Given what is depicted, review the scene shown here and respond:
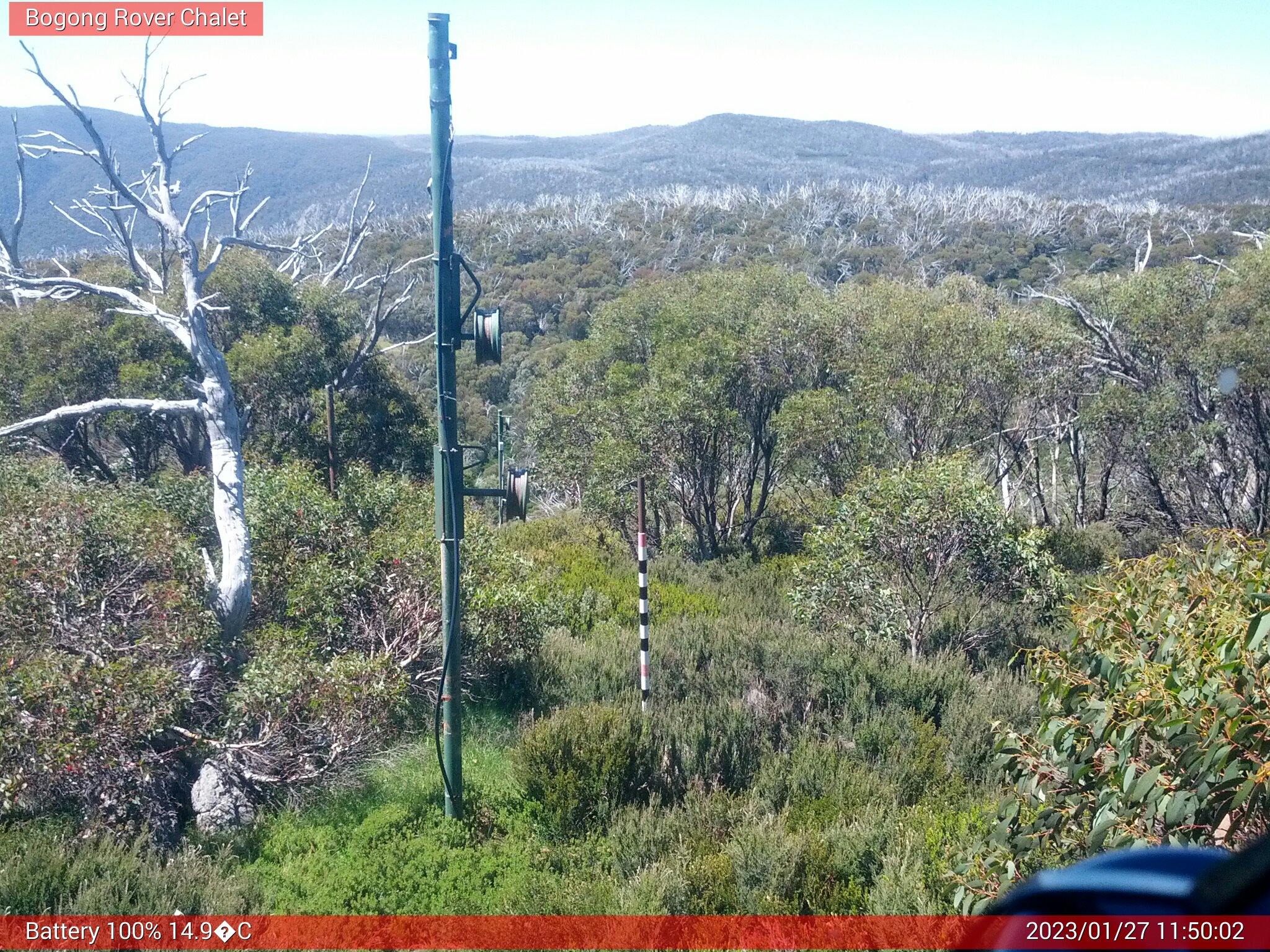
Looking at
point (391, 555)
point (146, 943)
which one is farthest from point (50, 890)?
point (391, 555)

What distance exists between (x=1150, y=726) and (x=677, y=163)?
137 metres

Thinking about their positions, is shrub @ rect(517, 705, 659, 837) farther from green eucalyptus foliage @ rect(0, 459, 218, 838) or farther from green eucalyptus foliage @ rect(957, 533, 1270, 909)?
green eucalyptus foliage @ rect(957, 533, 1270, 909)

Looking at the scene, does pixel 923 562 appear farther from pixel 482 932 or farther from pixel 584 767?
pixel 482 932

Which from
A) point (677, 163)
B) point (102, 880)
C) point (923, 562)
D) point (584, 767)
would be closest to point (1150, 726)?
point (584, 767)

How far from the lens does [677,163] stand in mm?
132375

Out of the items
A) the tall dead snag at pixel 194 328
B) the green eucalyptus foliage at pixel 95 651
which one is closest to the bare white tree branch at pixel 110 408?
the tall dead snag at pixel 194 328

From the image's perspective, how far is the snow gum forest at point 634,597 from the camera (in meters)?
4.82

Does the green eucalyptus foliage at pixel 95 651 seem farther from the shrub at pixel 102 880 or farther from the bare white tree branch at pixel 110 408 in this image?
the bare white tree branch at pixel 110 408

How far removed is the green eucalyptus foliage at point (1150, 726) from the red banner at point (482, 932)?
1048mm

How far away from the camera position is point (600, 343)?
1973 cm

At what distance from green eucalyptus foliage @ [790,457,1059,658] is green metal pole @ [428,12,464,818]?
19.2ft

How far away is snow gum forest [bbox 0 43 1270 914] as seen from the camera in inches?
190

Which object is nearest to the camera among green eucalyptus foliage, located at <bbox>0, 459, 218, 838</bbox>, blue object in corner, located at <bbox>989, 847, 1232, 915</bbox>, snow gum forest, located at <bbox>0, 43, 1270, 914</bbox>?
blue object in corner, located at <bbox>989, 847, 1232, 915</bbox>

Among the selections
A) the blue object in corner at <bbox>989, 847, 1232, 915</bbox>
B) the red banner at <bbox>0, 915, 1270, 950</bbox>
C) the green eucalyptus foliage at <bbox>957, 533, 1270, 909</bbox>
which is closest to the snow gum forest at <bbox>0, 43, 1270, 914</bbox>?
the green eucalyptus foliage at <bbox>957, 533, 1270, 909</bbox>
